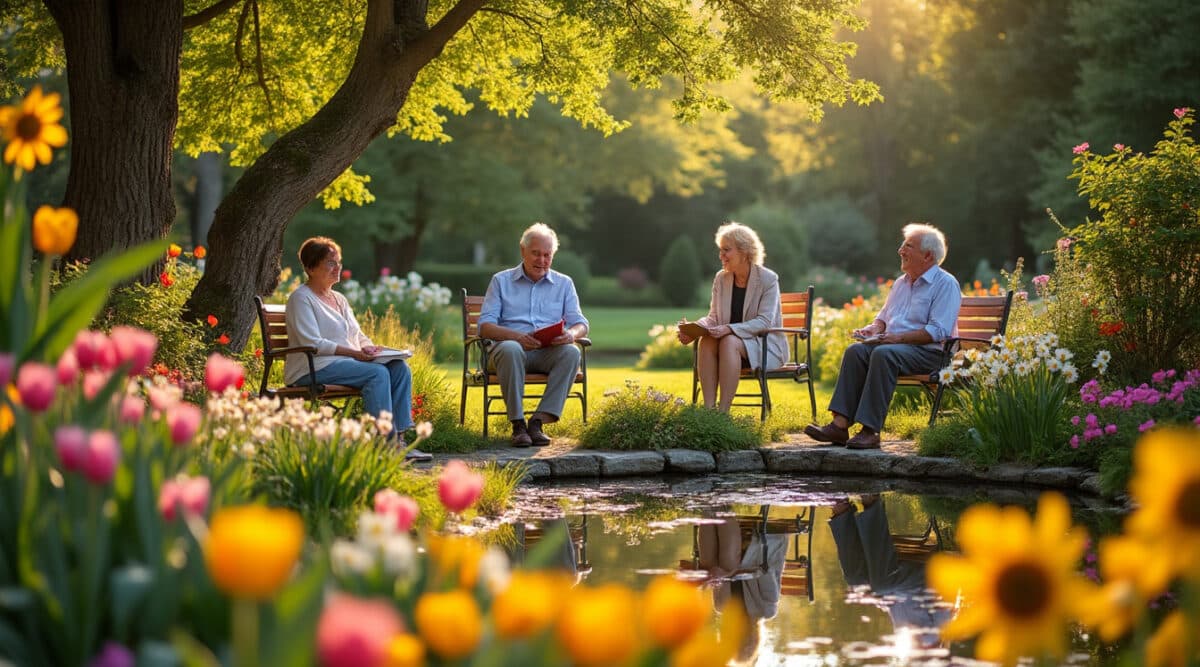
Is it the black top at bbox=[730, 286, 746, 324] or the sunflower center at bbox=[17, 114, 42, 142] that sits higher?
the sunflower center at bbox=[17, 114, 42, 142]

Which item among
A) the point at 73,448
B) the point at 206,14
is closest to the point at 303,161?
the point at 206,14

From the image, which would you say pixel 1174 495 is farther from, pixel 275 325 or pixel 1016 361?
pixel 275 325

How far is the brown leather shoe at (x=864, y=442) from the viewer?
7418 mm

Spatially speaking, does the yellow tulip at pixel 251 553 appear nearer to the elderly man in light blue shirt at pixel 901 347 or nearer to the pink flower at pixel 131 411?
the pink flower at pixel 131 411

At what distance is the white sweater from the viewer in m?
6.96

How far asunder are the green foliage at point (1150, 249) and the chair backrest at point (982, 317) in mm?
570

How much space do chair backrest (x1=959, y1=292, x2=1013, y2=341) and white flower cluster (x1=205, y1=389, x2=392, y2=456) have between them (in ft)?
14.5

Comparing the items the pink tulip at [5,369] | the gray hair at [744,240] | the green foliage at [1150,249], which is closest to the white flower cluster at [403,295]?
the gray hair at [744,240]

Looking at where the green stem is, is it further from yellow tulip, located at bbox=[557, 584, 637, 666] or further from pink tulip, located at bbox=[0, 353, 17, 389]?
pink tulip, located at bbox=[0, 353, 17, 389]

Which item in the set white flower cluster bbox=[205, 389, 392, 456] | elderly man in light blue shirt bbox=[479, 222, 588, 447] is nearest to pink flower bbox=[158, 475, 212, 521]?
white flower cluster bbox=[205, 389, 392, 456]

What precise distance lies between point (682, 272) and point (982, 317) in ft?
85.4

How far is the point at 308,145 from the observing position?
325 inches

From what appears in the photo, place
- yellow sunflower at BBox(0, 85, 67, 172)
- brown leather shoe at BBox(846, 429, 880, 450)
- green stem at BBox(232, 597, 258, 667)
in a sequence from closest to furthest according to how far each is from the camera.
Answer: green stem at BBox(232, 597, 258, 667), yellow sunflower at BBox(0, 85, 67, 172), brown leather shoe at BBox(846, 429, 880, 450)

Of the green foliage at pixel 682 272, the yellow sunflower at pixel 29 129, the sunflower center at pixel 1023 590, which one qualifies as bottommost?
the sunflower center at pixel 1023 590
